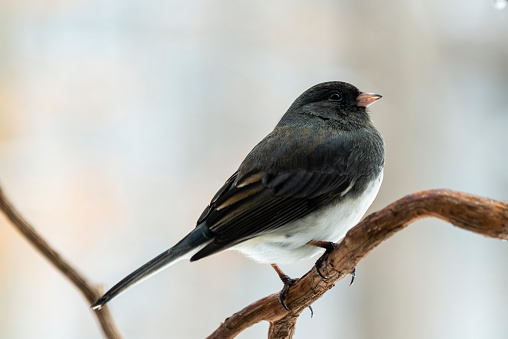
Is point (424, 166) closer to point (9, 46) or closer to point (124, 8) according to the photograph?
point (124, 8)

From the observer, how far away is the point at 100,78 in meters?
3.41

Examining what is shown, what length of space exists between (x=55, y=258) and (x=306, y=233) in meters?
0.72

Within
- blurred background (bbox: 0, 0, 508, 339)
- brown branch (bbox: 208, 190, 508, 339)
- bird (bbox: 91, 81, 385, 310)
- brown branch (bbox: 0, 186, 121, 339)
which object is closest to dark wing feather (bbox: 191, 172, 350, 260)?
bird (bbox: 91, 81, 385, 310)

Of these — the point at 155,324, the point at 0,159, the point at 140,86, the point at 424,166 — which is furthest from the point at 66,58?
the point at 424,166

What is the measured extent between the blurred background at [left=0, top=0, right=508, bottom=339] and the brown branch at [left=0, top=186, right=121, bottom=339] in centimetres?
189

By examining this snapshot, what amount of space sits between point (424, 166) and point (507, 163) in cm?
47

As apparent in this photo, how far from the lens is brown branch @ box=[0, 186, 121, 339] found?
1113mm

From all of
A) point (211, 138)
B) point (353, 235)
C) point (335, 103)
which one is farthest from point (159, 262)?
point (211, 138)

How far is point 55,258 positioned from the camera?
116 centimetres

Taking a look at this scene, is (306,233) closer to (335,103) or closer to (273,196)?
(273,196)

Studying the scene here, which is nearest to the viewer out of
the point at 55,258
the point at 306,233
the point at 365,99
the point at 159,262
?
the point at 55,258

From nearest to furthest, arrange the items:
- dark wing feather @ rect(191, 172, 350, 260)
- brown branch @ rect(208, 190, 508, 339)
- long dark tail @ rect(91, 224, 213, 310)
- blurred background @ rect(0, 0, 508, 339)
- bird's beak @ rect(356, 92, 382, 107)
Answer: brown branch @ rect(208, 190, 508, 339) → long dark tail @ rect(91, 224, 213, 310) → dark wing feather @ rect(191, 172, 350, 260) → bird's beak @ rect(356, 92, 382, 107) → blurred background @ rect(0, 0, 508, 339)

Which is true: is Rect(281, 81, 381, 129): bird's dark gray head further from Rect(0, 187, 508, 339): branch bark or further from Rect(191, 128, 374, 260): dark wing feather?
Rect(0, 187, 508, 339): branch bark

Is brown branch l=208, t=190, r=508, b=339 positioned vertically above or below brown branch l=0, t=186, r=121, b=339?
below
